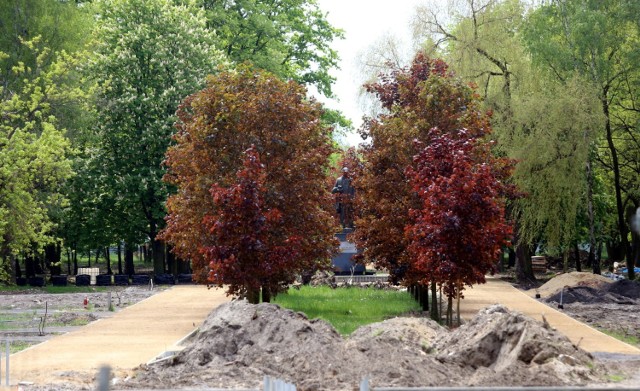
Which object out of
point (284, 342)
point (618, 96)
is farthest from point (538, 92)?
point (284, 342)

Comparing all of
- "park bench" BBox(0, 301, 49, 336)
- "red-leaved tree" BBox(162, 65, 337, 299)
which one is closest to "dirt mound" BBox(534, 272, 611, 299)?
"red-leaved tree" BBox(162, 65, 337, 299)

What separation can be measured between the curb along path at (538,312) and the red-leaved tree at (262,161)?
5093mm

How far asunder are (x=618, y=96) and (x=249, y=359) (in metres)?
32.3

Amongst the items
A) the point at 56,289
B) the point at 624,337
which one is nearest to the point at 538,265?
the point at 56,289

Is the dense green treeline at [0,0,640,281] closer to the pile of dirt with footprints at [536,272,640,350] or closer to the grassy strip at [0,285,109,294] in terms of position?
the grassy strip at [0,285,109,294]

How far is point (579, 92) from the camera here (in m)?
40.7

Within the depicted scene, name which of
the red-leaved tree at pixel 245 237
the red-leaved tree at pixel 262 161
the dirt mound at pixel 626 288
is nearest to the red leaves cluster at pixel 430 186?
the red-leaved tree at pixel 262 161

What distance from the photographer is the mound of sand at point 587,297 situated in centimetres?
3510

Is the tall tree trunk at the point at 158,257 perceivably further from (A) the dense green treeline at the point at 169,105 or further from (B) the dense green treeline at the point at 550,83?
(B) the dense green treeline at the point at 550,83

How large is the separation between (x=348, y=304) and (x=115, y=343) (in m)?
10.2

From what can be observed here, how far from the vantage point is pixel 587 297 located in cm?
3572

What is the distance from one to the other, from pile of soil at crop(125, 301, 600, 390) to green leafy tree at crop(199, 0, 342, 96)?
37752 mm

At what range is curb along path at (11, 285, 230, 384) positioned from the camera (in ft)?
59.3

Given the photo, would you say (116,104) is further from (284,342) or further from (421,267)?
(284,342)
